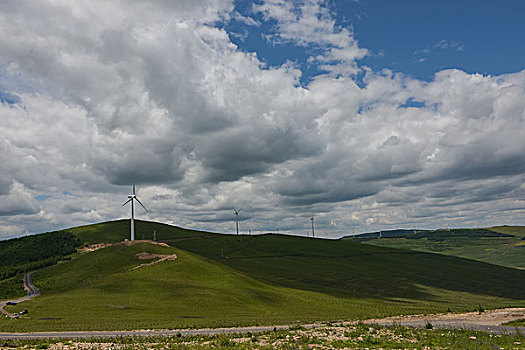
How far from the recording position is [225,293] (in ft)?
330

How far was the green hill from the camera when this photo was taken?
235ft

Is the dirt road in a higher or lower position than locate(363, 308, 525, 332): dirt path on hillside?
higher

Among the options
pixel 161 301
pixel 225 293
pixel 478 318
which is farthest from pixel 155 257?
pixel 478 318

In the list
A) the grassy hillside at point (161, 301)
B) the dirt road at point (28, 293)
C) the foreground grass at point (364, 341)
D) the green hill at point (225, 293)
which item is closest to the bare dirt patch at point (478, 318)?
the foreground grass at point (364, 341)

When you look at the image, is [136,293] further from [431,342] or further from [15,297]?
[431,342]

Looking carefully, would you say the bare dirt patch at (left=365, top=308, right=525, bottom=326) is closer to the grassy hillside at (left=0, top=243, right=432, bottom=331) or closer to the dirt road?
the grassy hillside at (left=0, top=243, right=432, bottom=331)

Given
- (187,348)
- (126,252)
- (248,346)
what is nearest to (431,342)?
(248,346)

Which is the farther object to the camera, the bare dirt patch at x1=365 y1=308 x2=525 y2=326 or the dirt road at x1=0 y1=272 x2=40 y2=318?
the dirt road at x1=0 y1=272 x2=40 y2=318

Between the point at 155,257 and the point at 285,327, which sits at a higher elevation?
the point at 155,257

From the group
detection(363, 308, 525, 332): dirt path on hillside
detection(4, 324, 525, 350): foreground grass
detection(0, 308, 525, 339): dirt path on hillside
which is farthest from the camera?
detection(0, 308, 525, 339): dirt path on hillside

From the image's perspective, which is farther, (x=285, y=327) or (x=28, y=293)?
(x=28, y=293)

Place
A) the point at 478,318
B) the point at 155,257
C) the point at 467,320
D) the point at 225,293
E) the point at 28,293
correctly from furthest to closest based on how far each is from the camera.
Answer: the point at 155,257 → the point at 28,293 → the point at 225,293 → the point at 478,318 → the point at 467,320

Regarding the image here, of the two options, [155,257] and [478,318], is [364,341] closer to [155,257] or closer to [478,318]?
[478,318]

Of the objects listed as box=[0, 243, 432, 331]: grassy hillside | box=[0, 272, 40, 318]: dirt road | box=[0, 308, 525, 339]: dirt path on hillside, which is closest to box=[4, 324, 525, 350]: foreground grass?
box=[0, 308, 525, 339]: dirt path on hillside
